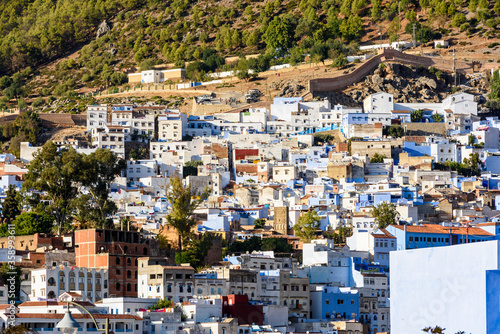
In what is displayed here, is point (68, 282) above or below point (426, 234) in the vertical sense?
below

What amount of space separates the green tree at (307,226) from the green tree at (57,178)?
38.1 ft

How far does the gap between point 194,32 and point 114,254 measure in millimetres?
63502

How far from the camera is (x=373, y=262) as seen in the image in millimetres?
50500

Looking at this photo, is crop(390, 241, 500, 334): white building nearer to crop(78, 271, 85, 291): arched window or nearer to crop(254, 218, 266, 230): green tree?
crop(78, 271, 85, 291): arched window

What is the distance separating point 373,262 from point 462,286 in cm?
3438

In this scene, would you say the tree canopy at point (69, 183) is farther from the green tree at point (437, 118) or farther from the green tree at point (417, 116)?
the green tree at point (437, 118)

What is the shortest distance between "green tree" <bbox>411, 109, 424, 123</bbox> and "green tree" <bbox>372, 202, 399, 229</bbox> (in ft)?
67.2

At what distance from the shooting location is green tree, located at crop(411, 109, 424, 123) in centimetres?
7538

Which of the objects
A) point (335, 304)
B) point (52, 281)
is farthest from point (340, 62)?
point (52, 281)

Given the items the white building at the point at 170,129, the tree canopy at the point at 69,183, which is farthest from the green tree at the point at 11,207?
the white building at the point at 170,129

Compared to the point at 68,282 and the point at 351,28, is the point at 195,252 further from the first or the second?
the point at 351,28

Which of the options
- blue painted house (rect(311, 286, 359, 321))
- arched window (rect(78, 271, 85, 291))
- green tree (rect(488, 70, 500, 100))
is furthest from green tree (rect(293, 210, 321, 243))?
green tree (rect(488, 70, 500, 100))

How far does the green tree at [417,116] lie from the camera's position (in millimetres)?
75375

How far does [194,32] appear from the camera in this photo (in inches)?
4126
